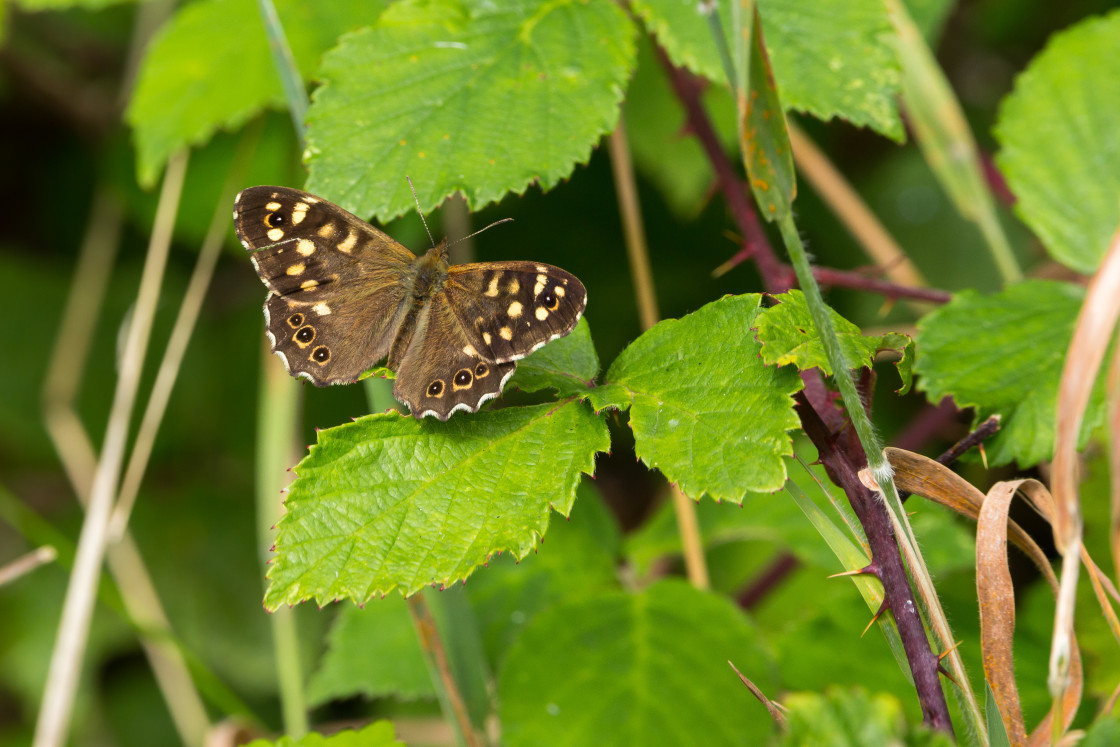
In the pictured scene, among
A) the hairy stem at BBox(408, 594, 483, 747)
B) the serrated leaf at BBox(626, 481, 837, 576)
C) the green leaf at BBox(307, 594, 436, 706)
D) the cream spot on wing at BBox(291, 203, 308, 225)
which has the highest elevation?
the cream spot on wing at BBox(291, 203, 308, 225)

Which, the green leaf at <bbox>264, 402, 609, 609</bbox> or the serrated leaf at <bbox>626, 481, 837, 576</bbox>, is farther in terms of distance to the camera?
the serrated leaf at <bbox>626, 481, 837, 576</bbox>

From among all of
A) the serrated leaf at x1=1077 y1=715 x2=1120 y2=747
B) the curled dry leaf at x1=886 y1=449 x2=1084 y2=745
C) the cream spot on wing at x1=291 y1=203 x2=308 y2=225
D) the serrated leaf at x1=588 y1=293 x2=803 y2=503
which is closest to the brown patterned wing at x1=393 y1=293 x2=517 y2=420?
the serrated leaf at x1=588 y1=293 x2=803 y2=503

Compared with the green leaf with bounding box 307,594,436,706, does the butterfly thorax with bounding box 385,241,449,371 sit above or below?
above

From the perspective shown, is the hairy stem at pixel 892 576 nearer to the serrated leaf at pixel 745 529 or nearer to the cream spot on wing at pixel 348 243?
the serrated leaf at pixel 745 529

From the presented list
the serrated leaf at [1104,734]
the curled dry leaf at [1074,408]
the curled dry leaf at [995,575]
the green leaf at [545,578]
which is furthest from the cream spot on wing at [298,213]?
the serrated leaf at [1104,734]

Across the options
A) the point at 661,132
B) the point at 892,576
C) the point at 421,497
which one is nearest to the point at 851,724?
the point at 892,576

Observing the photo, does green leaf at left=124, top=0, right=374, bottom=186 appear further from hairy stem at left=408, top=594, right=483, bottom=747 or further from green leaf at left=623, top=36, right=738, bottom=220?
hairy stem at left=408, top=594, right=483, bottom=747

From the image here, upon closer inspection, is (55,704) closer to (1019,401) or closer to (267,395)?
(267,395)
